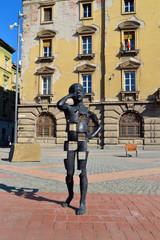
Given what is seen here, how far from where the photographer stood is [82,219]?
322 cm

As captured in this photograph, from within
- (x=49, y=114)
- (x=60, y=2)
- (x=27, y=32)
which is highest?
(x=60, y=2)

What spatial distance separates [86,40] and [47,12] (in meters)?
5.44

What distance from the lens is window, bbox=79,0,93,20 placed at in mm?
21422

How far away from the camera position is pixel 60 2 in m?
22.2

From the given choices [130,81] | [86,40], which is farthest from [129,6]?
[130,81]

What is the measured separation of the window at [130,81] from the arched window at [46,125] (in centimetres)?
765

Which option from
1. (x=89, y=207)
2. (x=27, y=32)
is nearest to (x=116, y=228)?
(x=89, y=207)

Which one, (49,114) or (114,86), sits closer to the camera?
(114,86)

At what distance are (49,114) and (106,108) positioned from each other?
5626 mm

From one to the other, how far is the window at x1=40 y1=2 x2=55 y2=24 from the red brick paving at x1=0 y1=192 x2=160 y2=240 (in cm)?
2171

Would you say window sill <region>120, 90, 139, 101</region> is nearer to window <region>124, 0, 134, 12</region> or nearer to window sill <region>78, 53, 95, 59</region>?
window sill <region>78, 53, 95, 59</region>

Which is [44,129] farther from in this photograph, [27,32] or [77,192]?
[77,192]

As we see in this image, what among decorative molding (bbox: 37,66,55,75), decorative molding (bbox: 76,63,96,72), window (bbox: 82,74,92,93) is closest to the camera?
decorative molding (bbox: 76,63,96,72)

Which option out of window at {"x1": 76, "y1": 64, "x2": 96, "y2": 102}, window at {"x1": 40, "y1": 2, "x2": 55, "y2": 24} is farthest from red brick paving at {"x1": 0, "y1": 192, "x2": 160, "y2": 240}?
window at {"x1": 40, "y1": 2, "x2": 55, "y2": 24}
